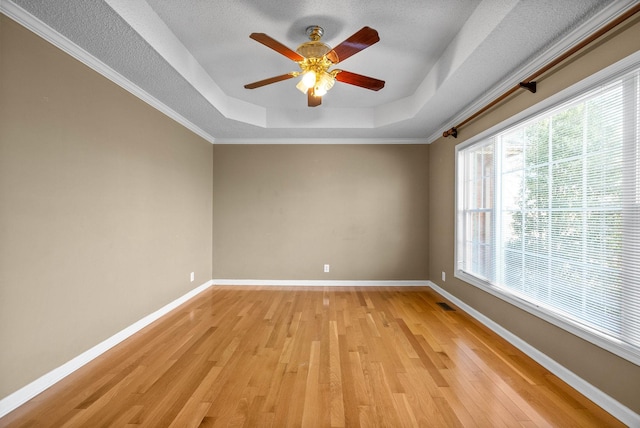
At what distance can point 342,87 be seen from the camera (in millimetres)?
3512

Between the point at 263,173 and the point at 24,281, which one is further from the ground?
the point at 263,173

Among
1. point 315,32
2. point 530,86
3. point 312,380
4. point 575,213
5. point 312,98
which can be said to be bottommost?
point 312,380

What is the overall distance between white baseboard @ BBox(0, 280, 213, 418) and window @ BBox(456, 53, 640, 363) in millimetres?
3605

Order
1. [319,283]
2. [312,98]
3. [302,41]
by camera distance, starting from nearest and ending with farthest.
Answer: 1. [302,41]
2. [312,98]
3. [319,283]

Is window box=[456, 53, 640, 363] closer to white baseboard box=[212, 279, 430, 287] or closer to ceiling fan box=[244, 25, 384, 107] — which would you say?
ceiling fan box=[244, 25, 384, 107]

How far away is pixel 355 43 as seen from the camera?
2021 millimetres

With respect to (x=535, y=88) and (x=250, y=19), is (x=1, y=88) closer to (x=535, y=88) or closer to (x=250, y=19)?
(x=250, y=19)

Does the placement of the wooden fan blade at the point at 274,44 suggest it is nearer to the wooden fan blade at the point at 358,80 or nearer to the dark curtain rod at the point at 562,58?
the wooden fan blade at the point at 358,80

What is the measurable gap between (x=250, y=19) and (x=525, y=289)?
3233 mm

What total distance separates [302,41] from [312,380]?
2.77 m

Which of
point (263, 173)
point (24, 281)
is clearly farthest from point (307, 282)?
point (24, 281)

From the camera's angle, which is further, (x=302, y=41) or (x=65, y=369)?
(x=302, y=41)

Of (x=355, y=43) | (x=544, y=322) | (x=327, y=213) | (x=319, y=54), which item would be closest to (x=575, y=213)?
(x=544, y=322)

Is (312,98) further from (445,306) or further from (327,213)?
(445,306)
